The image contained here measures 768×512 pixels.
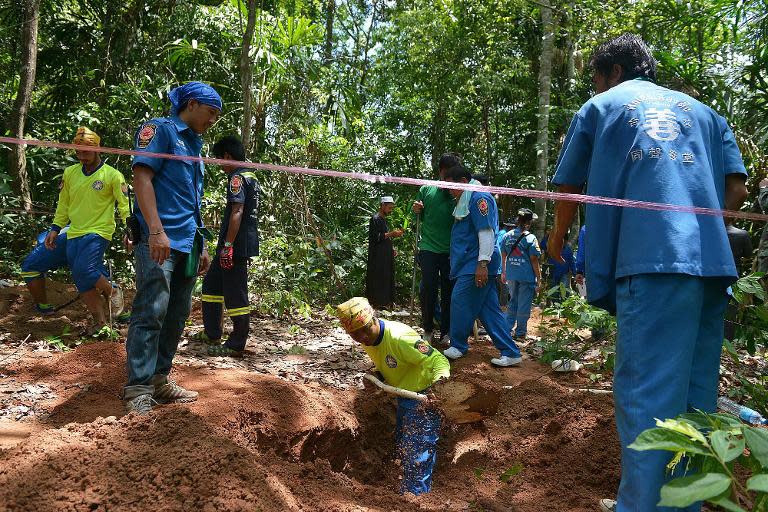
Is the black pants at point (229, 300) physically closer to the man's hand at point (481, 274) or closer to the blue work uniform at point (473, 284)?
the blue work uniform at point (473, 284)

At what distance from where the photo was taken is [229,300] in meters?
5.03

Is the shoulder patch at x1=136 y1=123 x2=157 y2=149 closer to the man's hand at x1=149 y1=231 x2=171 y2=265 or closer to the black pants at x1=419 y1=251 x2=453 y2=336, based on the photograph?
the man's hand at x1=149 y1=231 x2=171 y2=265

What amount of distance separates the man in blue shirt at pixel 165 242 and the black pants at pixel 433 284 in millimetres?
2769

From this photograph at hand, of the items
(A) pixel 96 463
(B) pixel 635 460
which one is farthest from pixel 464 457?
(A) pixel 96 463

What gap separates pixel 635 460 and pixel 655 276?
2.03 ft

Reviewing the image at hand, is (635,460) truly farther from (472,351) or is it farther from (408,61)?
(408,61)


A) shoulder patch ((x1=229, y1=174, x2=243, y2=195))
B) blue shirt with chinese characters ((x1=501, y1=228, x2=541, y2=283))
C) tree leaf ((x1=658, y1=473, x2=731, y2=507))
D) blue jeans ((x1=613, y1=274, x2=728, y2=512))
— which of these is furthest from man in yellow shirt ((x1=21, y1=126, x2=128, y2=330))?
tree leaf ((x1=658, y1=473, x2=731, y2=507))

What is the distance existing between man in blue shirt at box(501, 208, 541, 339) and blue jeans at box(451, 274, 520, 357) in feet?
5.41

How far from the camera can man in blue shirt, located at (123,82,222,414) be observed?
3174 mm

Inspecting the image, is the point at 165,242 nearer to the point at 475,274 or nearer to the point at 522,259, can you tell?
the point at 475,274

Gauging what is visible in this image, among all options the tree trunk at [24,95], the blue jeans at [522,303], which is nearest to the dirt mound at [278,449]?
the blue jeans at [522,303]

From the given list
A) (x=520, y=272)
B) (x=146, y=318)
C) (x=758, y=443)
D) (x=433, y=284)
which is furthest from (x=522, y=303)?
(x=758, y=443)

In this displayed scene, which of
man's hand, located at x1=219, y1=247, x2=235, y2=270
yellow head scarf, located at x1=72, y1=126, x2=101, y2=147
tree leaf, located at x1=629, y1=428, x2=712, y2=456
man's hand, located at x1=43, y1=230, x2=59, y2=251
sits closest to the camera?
tree leaf, located at x1=629, y1=428, x2=712, y2=456

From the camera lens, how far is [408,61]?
14719 mm
